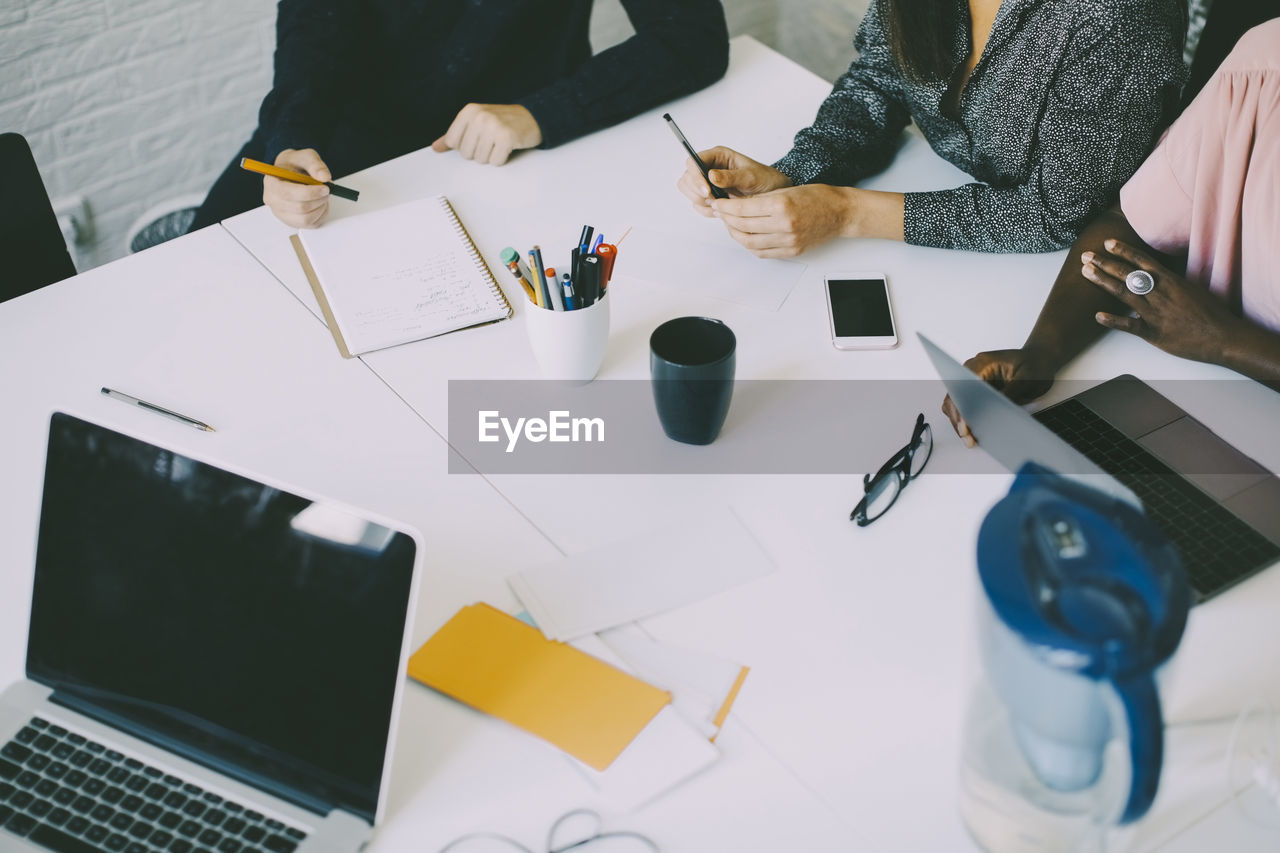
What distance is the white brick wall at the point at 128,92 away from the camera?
1979 millimetres

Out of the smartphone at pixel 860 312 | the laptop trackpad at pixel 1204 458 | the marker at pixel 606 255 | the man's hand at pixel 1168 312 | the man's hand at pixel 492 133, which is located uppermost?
the marker at pixel 606 255

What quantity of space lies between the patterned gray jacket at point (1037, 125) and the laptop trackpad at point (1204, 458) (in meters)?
0.33

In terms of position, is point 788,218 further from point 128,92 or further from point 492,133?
point 128,92

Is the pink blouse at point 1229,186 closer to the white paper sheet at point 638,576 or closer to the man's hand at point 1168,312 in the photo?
the man's hand at point 1168,312

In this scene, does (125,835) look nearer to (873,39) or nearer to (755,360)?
(755,360)

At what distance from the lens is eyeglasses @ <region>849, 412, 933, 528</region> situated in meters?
0.91

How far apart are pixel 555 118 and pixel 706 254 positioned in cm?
34

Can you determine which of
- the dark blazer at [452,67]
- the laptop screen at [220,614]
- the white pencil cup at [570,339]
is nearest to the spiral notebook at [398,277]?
the white pencil cup at [570,339]

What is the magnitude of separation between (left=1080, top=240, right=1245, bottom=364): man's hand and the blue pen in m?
0.57

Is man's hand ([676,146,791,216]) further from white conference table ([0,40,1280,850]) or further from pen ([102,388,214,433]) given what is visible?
pen ([102,388,214,433])

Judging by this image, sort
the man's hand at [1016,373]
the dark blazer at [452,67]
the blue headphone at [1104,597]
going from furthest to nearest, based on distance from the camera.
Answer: the dark blazer at [452,67], the man's hand at [1016,373], the blue headphone at [1104,597]

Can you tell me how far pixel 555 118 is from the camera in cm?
140

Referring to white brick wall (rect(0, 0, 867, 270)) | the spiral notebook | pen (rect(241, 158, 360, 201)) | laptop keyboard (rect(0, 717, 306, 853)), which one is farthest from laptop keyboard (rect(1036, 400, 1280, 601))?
white brick wall (rect(0, 0, 867, 270))

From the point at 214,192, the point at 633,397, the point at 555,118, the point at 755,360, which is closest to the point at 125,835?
the point at 633,397
